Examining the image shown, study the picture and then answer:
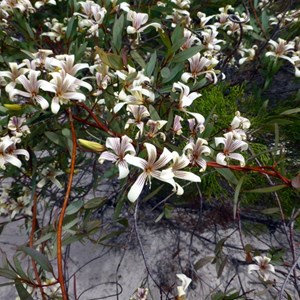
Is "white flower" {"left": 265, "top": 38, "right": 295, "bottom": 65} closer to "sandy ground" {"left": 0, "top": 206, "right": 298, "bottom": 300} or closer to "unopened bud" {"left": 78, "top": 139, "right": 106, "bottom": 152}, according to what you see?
"sandy ground" {"left": 0, "top": 206, "right": 298, "bottom": 300}

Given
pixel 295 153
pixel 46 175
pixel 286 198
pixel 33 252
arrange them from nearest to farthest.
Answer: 1. pixel 33 252
2. pixel 46 175
3. pixel 286 198
4. pixel 295 153

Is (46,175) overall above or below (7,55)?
below

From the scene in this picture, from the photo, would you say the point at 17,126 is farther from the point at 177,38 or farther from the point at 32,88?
the point at 177,38

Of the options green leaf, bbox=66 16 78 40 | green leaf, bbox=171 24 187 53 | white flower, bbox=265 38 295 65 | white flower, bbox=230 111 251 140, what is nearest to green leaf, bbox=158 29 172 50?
green leaf, bbox=171 24 187 53

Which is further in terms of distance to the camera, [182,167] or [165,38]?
[165,38]

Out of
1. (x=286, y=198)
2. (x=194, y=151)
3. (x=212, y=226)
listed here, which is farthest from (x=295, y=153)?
(x=194, y=151)

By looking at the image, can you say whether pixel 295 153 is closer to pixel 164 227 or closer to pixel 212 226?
pixel 212 226

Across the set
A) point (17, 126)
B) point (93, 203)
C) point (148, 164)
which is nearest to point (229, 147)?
point (148, 164)

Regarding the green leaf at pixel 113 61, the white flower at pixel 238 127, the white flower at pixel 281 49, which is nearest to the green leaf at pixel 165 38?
the green leaf at pixel 113 61
